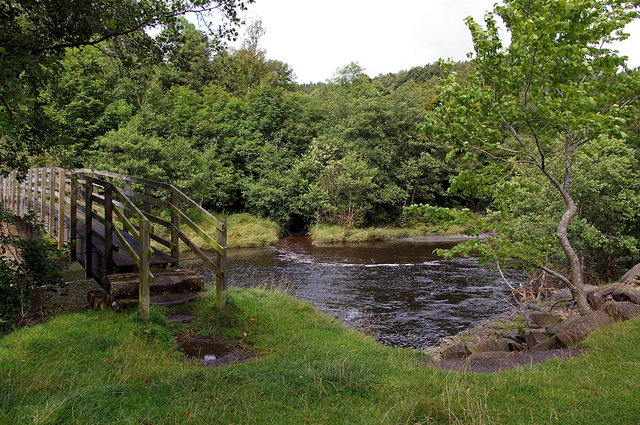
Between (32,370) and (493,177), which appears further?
(493,177)

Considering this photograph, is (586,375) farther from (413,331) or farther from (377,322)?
(377,322)

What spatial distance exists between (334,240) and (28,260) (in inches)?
930

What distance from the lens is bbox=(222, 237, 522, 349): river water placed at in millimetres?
12234

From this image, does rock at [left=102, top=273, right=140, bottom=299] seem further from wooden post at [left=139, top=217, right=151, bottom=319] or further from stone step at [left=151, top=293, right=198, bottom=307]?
wooden post at [left=139, top=217, right=151, bottom=319]

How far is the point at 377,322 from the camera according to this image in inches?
480

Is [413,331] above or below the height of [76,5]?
below

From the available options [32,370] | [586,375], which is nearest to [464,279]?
[586,375]

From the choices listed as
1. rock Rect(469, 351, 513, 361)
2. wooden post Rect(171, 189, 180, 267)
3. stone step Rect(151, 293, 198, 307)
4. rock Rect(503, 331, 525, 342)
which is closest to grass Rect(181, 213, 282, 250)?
wooden post Rect(171, 189, 180, 267)

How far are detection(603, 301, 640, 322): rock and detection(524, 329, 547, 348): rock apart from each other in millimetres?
1340

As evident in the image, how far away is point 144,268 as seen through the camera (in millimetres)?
7203

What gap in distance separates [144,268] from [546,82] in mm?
8543

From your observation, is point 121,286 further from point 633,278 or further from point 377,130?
point 377,130

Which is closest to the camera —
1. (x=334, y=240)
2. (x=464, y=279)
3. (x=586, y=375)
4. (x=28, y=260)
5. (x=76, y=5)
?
(x=586, y=375)

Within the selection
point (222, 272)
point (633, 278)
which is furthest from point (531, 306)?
point (222, 272)
